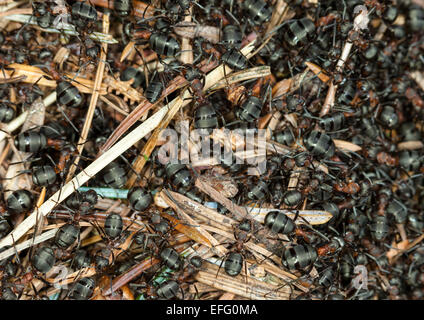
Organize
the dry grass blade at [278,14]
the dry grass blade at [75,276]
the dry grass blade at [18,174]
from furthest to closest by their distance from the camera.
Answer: the dry grass blade at [278,14] < the dry grass blade at [18,174] < the dry grass blade at [75,276]

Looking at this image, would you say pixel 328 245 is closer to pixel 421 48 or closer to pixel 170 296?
pixel 170 296

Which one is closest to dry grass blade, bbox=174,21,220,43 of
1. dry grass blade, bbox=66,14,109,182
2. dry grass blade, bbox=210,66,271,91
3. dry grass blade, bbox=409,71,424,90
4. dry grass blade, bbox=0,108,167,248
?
dry grass blade, bbox=210,66,271,91

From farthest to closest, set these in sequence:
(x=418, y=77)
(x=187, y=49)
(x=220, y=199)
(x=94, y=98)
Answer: (x=418, y=77), (x=187, y=49), (x=94, y=98), (x=220, y=199)

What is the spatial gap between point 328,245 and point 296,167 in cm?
66

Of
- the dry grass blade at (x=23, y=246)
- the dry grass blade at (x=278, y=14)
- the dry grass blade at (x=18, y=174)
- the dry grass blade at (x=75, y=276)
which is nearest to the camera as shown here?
the dry grass blade at (x=23, y=246)

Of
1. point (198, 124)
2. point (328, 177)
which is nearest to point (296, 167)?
point (328, 177)

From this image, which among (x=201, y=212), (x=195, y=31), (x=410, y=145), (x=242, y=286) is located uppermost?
(x=195, y=31)

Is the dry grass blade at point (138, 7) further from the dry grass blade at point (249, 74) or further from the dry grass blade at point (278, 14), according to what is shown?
the dry grass blade at point (278, 14)

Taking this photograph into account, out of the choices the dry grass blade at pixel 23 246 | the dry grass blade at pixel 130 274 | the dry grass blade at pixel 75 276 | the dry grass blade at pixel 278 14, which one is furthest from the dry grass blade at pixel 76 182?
the dry grass blade at pixel 278 14

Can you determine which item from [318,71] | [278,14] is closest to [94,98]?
[278,14]

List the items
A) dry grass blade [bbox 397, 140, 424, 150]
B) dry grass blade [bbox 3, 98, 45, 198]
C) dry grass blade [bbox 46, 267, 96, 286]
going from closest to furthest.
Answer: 1. dry grass blade [bbox 46, 267, 96, 286]
2. dry grass blade [bbox 3, 98, 45, 198]
3. dry grass blade [bbox 397, 140, 424, 150]

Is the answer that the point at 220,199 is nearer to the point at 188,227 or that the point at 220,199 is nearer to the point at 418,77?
the point at 188,227

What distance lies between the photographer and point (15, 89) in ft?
10.8

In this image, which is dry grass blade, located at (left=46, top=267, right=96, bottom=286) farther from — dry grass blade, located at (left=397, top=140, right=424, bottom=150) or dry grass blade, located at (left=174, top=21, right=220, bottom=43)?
dry grass blade, located at (left=397, top=140, right=424, bottom=150)
